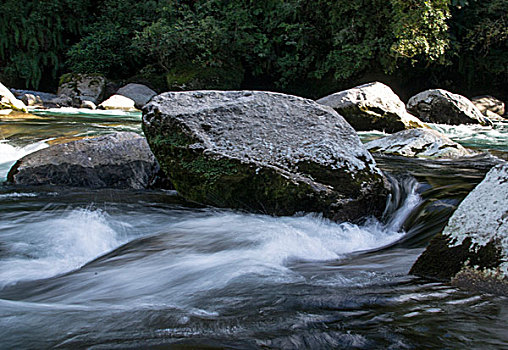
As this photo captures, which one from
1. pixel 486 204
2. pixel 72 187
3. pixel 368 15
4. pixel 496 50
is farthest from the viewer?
pixel 496 50

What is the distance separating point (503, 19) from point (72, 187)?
15.2 meters

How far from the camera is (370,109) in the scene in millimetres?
8344

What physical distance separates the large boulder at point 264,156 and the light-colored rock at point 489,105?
12.3 meters

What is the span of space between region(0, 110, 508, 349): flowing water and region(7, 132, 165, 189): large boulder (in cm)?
20

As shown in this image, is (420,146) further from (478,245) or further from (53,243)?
(53,243)

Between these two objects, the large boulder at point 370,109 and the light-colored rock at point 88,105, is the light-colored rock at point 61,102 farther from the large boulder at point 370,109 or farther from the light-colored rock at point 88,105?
the large boulder at point 370,109

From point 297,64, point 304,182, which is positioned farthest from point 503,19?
point 304,182

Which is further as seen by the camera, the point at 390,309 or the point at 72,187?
the point at 72,187

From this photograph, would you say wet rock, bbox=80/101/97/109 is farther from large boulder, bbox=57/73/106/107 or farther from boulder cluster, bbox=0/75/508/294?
boulder cluster, bbox=0/75/508/294

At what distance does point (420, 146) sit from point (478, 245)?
4717mm

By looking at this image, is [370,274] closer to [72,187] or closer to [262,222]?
[262,222]

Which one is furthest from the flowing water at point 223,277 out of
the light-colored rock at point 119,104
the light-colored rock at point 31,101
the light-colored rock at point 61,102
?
the light-colored rock at point 31,101

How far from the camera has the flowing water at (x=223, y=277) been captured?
1.59 m

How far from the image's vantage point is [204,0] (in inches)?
697
